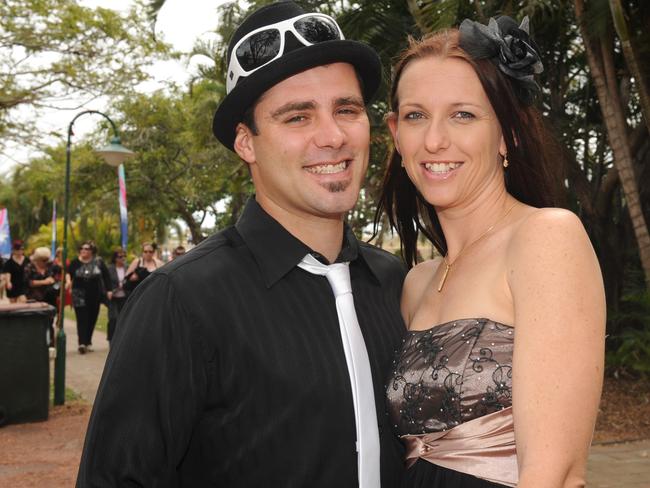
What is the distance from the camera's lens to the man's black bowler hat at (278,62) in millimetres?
2441

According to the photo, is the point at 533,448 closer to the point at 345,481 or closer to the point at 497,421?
the point at 497,421

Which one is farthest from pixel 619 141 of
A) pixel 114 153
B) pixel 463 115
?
pixel 114 153

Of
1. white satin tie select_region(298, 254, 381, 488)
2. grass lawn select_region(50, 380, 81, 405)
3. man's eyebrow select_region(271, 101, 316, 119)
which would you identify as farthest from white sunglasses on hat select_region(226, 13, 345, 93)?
grass lawn select_region(50, 380, 81, 405)

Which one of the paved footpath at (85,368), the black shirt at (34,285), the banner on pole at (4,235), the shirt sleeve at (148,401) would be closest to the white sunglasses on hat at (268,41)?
the shirt sleeve at (148,401)

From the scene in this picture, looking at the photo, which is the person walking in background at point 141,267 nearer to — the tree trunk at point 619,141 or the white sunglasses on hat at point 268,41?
the tree trunk at point 619,141

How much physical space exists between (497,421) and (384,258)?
0.92m

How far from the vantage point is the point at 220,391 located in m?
2.13

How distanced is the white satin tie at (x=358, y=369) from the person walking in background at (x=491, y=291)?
205mm

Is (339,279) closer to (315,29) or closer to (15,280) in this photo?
(315,29)

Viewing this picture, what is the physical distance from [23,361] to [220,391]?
7103 millimetres

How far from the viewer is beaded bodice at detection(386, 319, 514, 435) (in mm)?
2266

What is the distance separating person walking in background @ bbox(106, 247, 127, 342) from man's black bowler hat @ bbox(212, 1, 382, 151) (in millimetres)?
10837

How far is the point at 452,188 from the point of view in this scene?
266 cm

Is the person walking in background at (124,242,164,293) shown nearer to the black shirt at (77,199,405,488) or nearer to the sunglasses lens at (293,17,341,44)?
the sunglasses lens at (293,17,341,44)
